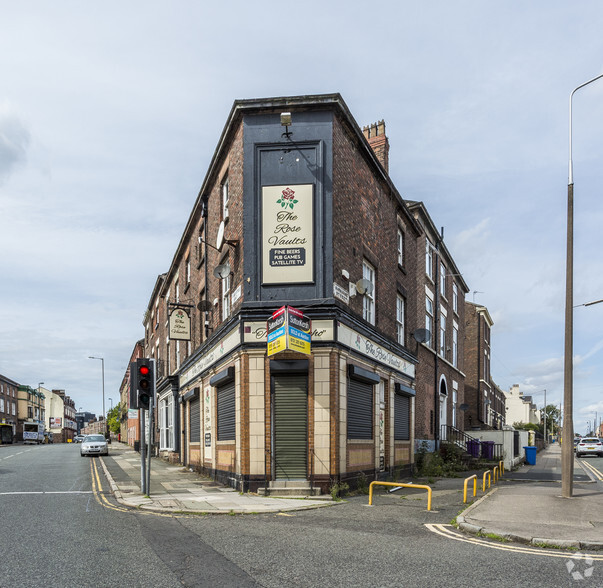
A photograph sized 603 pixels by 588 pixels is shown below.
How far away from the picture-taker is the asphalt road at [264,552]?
270 inches

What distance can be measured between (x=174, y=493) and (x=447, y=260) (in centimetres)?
2420

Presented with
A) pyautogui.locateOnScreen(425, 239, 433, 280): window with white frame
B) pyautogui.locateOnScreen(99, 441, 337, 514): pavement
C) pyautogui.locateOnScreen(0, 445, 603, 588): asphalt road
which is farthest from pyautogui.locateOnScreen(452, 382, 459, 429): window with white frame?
pyautogui.locateOnScreen(0, 445, 603, 588): asphalt road

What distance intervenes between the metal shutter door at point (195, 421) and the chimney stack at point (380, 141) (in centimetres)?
1221

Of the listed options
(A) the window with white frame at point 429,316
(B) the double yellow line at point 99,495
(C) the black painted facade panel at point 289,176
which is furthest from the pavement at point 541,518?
(A) the window with white frame at point 429,316

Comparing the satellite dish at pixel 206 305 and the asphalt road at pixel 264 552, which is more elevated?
the satellite dish at pixel 206 305

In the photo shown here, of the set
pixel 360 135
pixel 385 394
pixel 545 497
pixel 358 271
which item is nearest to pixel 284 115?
pixel 360 135

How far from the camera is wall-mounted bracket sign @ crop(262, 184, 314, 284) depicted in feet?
52.4

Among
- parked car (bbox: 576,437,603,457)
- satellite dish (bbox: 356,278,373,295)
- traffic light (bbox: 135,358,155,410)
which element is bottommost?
parked car (bbox: 576,437,603,457)

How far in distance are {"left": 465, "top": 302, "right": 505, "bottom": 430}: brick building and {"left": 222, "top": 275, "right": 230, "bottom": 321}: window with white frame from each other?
2658 centimetres

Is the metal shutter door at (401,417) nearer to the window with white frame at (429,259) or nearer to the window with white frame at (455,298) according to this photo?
the window with white frame at (429,259)

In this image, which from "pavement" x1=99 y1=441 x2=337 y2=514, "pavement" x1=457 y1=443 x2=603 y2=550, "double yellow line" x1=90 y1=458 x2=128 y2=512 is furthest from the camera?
"double yellow line" x1=90 y1=458 x2=128 y2=512

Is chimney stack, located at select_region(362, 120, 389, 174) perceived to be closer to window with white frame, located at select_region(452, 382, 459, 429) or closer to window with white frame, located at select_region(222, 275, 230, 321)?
window with white frame, located at select_region(222, 275, 230, 321)

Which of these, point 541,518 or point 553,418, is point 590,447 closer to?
point 541,518

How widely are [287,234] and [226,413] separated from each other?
18.8 ft
